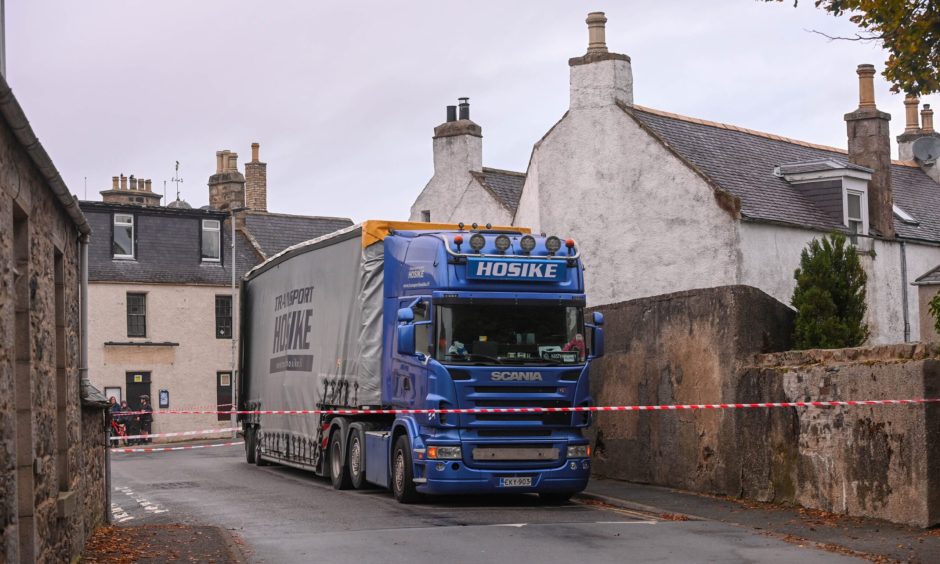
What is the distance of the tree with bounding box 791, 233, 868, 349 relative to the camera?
18.0 meters

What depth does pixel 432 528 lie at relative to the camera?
1466 centimetres

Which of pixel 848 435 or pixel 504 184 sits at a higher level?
pixel 504 184

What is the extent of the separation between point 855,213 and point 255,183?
107 ft

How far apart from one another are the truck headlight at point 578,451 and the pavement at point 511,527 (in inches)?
26.9

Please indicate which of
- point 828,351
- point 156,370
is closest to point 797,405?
point 828,351

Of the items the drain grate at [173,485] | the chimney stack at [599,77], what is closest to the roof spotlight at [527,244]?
the drain grate at [173,485]

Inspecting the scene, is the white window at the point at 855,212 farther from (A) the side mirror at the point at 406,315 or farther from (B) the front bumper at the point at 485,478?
(A) the side mirror at the point at 406,315

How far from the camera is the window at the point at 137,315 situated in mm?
49656

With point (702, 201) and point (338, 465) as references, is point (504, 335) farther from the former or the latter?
point (702, 201)

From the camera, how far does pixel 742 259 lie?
1089 inches

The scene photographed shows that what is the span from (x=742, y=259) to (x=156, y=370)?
2854 centimetres

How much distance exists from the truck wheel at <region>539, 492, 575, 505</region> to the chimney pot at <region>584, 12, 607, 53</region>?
50.5 feet

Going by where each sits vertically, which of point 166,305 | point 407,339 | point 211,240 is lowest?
point 407,339

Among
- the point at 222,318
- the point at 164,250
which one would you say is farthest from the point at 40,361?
the point at 222,318
